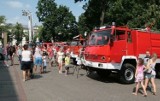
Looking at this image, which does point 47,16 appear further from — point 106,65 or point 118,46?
point 106,65


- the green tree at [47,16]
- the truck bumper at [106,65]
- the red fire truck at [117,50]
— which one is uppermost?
the green tree at [47,16]

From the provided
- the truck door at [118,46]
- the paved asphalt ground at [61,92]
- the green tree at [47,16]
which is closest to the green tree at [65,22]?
the green tree at [47,16]

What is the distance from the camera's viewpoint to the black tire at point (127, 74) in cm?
1598

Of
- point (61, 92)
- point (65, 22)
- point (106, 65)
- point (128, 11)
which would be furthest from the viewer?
point (65, 22)

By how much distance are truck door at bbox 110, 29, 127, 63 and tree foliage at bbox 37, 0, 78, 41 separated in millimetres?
53941

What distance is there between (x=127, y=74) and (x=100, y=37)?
2.26 m

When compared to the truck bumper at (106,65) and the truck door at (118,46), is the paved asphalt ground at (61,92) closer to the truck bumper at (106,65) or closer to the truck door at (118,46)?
the truck bumper at (106,65)

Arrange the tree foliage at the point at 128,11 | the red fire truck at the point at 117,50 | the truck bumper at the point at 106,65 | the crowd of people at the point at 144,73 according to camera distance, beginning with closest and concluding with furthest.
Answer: the crowd of people at the point at 144,73
the truck bumper at the point at 106,65
the red fire truck at the point at 117,50
the tree foliage at the point at 128,11

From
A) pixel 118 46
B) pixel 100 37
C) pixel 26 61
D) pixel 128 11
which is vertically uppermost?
pixel 128 11

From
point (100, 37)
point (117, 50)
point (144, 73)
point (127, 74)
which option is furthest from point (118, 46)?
point (144, 73)

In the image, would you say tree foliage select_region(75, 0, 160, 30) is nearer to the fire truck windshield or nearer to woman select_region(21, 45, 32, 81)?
the fire truck windshield

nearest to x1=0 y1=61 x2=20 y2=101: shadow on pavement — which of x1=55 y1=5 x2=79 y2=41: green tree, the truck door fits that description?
the truck door

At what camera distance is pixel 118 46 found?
15992 millimetres

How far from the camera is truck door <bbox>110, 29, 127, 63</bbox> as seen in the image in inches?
623
